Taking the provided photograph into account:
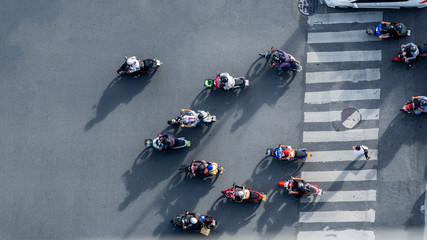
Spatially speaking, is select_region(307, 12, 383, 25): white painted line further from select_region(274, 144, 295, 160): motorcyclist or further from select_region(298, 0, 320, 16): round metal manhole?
select_region(274, 144, 295, 160): motorcyclist

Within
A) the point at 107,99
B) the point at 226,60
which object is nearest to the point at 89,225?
the point at 107,99

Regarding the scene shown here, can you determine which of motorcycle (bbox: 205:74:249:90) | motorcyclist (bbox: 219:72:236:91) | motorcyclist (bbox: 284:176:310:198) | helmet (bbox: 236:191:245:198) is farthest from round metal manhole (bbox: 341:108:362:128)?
helmet (bbox: 236:191:245:198)

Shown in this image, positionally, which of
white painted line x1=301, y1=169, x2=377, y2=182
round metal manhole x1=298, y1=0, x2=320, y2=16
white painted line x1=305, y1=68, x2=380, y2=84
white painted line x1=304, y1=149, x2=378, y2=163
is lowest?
white painted line x1=301, y1=169, x2=377, y2=182

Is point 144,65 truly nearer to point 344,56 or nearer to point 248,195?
point 248,195

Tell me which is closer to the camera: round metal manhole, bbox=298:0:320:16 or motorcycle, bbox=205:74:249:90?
motorcycle, bbox=205:74:249:90

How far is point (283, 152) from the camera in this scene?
63.1ft

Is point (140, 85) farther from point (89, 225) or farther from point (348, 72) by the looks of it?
point (348, 72)

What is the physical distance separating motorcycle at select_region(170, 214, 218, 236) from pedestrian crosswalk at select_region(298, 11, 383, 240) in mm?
4700

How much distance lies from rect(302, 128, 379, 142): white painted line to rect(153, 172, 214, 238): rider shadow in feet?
19.8

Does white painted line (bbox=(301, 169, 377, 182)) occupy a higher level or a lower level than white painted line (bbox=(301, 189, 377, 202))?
higher

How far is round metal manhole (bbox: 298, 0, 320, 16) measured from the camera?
20.7 meters

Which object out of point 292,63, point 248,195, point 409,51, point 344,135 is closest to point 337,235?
point 248,195

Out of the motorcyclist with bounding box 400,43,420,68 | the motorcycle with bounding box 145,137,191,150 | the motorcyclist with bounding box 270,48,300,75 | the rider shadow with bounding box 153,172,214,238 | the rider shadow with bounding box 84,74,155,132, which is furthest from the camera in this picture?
the rider shadow with bounding box 84,74,155,132

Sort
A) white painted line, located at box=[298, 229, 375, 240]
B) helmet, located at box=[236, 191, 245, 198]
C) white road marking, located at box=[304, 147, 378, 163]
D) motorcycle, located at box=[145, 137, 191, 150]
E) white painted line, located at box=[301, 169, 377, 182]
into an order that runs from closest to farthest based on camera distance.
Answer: helmet, located at box=[236, 191, 245, 198]
white painted line, located at box=[298, 229, 375, 240]
white painted line, located at box=[301, 169, 377, 182]
white road marking, located at box=[304, 147, 378, 163]
motorcycle, located at box=[145, 137, 191, 150]
